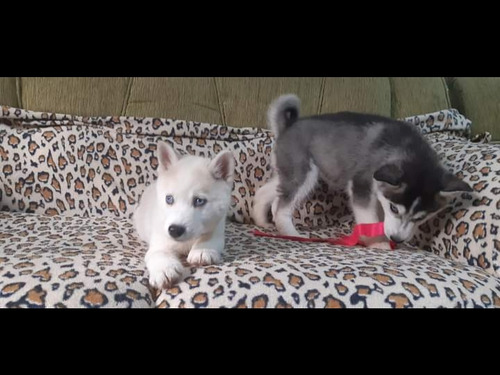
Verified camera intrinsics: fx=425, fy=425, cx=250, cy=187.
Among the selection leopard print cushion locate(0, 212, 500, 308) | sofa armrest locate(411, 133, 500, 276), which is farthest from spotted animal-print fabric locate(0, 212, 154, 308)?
sofa armrest locate(411, 133, 500, 276)

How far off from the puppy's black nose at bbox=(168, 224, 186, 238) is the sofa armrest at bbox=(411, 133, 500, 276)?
40.5 inches

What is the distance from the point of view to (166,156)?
58.2 inches

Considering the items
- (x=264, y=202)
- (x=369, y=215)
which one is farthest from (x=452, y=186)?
(x=264, y=202)

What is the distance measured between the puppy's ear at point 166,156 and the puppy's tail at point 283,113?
2.62 ft

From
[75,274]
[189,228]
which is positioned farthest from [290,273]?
[75,274]

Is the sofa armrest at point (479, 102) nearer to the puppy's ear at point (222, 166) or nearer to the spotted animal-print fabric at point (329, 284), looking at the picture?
the spotted animal-print fabric at point (329, 284)

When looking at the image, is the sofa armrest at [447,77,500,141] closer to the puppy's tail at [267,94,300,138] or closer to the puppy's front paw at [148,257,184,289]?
the puppy's tail at [267,94,300,138]

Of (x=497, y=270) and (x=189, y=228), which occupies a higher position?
(x=189, y=228)

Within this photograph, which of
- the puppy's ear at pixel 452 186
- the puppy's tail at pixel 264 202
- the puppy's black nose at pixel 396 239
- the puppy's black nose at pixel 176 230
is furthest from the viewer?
the puppy's tail at pixel 264 202

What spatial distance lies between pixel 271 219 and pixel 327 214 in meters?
0.31

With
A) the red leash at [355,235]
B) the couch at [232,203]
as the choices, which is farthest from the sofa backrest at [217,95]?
the red leash at [355,235]

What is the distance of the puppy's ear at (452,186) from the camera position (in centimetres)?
158
